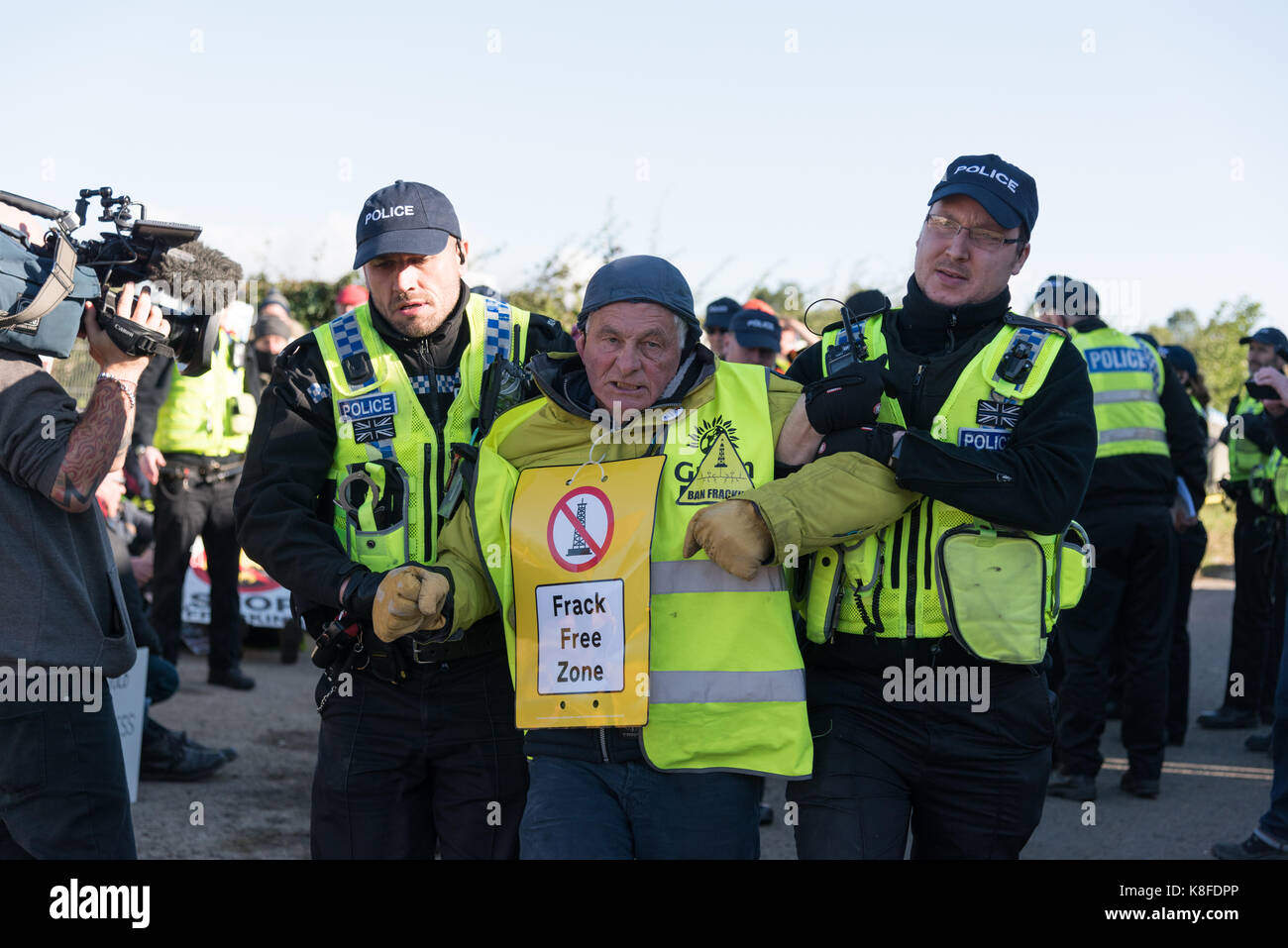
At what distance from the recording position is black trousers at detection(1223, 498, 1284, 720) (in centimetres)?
900

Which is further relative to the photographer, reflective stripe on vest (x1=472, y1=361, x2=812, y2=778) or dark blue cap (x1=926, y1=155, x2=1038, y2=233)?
dark blue cap (x1=926, y1=155, x2=1038, y2=233)

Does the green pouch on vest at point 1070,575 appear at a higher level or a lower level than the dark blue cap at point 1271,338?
lower

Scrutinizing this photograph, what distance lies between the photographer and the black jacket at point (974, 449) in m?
3.27

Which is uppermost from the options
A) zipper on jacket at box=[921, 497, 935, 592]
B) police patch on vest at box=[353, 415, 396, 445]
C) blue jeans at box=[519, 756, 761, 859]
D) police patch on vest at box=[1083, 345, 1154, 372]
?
police patch on vest at box=[1083, 345, 1154, 372]

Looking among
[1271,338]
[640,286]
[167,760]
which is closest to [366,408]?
[640,286]

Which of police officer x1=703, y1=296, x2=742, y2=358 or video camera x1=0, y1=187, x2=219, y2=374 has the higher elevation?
police officer x1=703, y1=296, x2=742, y2=358

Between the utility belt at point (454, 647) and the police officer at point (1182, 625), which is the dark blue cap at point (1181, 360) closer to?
the police officer at point (1182, 625)

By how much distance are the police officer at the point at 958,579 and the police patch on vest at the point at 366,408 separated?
1.30 m

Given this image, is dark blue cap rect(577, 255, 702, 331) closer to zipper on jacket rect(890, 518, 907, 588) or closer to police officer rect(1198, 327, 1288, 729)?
zipper on jacket rect(890, 518, 907, 588)

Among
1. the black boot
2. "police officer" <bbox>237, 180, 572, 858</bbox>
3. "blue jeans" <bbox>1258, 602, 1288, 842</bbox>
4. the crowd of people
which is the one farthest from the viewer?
the black boot

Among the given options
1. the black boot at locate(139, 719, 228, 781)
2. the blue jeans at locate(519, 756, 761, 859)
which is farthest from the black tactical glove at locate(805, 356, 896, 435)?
the black boot at locate(139, 719, 228, 781)

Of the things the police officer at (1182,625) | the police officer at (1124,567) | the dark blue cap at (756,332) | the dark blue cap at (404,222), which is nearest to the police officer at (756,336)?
the dark blue cap at (756,332)

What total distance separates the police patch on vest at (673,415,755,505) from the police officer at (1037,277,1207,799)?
4.12m
